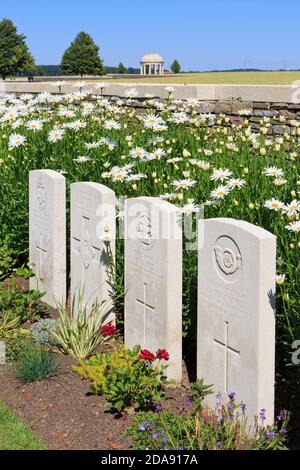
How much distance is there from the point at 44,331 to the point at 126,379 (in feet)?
4.95

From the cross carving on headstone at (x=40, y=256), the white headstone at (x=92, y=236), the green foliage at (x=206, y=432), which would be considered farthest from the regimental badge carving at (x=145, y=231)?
the cross carving on headstone at (x=40, y=256)

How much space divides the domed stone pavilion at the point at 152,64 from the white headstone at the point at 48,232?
8532cm

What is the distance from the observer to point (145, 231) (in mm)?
5133

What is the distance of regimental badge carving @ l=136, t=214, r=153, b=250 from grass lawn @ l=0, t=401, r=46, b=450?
56.7 inches

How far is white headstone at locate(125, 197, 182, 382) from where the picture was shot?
489 cm

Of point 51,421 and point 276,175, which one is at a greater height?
point 276,175

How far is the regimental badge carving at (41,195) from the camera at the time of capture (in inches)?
266

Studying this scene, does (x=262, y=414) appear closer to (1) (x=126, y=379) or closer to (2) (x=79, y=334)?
(1) (x=126, y=379)

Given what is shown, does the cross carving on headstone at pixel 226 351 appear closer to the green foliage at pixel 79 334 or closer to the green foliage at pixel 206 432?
the green foliage at pixel 206 432

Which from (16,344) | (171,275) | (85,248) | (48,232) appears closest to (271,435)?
(171,275)
